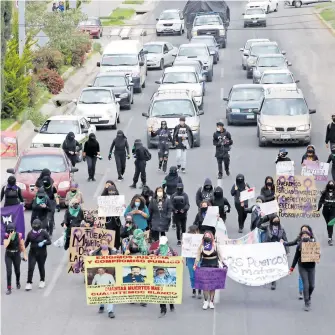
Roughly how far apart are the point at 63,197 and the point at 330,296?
9.60 metres

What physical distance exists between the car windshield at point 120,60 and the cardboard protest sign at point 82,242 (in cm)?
2792

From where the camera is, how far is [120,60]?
1986 inches

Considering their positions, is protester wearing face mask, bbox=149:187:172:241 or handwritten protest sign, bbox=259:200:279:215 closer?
handwritten protest sign, bbox=259:200:279:215

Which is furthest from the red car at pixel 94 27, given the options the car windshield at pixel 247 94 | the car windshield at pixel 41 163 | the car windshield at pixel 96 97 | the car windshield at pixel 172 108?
the car windshield at pixel 41 163

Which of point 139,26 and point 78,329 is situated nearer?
point 78,329

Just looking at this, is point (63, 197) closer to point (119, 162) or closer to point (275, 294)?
point (119, 162)

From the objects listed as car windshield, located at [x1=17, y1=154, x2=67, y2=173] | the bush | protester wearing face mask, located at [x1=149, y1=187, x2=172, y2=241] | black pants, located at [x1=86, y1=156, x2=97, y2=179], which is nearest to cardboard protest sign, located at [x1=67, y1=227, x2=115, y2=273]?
protester wearing face mask, located at [x1=149, y1=187, x2=172, y2=241]

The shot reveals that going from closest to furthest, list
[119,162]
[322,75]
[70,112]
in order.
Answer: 1. [119,162]
2. [70,112]
3. [322,75]

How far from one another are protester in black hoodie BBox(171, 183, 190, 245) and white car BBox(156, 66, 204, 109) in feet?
61.4

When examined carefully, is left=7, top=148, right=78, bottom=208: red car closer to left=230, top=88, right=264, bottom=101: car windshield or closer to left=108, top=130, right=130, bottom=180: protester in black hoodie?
left=108, top=130, right=130, bottom=180: protester in black hoodie

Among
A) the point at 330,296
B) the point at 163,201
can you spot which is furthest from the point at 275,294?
the point at 163,201

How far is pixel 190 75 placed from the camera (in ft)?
153

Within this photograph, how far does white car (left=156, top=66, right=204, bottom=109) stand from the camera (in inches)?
1738

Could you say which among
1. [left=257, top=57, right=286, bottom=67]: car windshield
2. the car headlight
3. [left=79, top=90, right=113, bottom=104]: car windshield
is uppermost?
the car headlight
